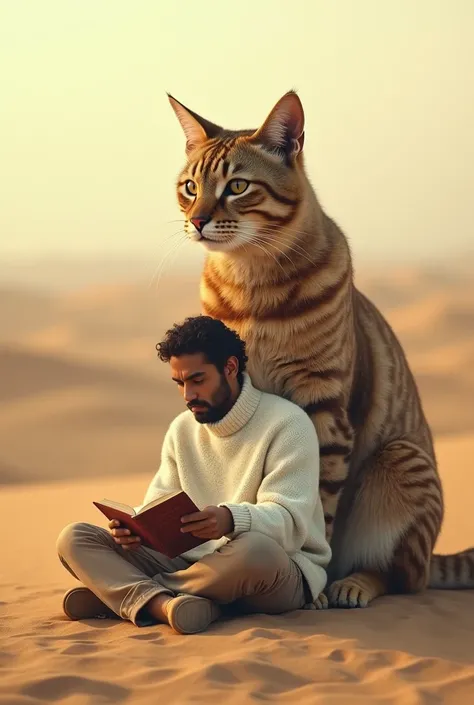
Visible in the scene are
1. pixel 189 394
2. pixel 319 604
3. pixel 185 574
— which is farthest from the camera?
pixel 319 604

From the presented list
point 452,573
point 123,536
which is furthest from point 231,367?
point 452,573

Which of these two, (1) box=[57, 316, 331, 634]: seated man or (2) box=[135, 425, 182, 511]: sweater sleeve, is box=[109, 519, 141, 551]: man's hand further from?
(2) box=[135, 425, 182, 511]: sweater sleeve

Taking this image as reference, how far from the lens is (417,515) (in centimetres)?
432

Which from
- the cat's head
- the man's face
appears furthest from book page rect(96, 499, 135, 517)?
the cat's head

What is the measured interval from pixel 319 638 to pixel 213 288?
1.56 meters

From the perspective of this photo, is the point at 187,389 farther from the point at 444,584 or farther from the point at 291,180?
the point at 444,584

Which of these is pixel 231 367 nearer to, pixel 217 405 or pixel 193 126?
pixel 217 405

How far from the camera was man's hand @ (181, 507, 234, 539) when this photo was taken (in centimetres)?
349

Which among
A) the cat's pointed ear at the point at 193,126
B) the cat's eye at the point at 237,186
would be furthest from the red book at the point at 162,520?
the cat's pointed ear at the point at 193,126

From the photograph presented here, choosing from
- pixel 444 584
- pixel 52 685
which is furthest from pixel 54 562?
pixel 52 685

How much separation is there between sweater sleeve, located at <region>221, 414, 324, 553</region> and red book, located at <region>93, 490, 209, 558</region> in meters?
0.18

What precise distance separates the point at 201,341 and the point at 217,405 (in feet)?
0.81

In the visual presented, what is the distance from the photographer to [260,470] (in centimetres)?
385

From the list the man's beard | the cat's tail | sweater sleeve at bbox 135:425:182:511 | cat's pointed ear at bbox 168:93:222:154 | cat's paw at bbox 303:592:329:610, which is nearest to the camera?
the man's beard
